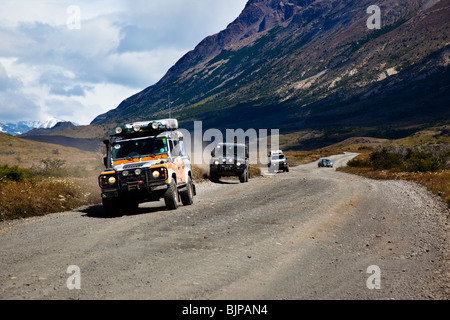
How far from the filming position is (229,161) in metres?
23.2

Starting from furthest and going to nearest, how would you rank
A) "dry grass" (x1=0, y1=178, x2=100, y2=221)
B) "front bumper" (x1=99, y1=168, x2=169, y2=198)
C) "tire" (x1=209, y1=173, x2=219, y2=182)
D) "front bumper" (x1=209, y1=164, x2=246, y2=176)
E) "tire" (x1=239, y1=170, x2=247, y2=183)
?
"tire" (x1=209, y1=173, x2=219, y2=182) → "tire" (x1=239, y1=170, x2=247, y2=183) → "front bumper" (x1=209, y1=164, x2=246, y2=176) → "dry grass" (x1=0, y1=178, x2=100, y2=221) → "front bumper" (x1=99, y1=168, x2=169, y2=198)

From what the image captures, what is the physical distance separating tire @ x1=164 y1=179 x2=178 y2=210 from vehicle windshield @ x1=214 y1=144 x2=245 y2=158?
11.5m

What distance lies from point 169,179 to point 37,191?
557cm

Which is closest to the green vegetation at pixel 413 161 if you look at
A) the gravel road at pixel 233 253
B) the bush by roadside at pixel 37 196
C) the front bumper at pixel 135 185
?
the gravel road at pixel 233 253

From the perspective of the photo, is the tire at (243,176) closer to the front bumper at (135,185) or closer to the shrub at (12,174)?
the front bumper at (135,185)

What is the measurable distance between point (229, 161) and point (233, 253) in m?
16.2

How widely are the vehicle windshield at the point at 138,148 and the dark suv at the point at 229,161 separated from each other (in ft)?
34.6

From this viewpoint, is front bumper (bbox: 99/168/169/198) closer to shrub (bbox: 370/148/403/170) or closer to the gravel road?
the gravel road

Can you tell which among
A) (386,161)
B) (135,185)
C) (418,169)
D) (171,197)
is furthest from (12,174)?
(386,161)

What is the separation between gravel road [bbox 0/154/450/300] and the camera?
5355 millimetres

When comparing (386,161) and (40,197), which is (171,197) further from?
(386,161)

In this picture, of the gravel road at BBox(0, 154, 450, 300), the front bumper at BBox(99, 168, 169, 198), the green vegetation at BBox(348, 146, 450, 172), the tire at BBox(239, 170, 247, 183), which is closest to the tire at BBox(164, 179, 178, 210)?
the front bumper at BBox(99, 168, 169, 198)

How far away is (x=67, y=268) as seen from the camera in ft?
20.5
